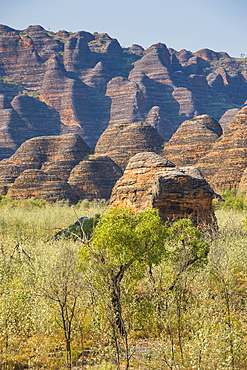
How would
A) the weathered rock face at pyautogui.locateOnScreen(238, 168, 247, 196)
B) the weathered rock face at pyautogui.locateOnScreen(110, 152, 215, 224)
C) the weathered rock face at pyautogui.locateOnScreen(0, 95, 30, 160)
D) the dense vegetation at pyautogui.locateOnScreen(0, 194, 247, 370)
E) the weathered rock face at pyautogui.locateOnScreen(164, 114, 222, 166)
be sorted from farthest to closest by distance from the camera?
the weathered rock face at pyautogui.locateOnScreen(0, 95, 30, 160) < the weathered rock face at pyautogui.locateOnScreen(164, 114, 222, 166) < the weathered rock face at pyautogui.locateOnScreen(238, 168, 247, 196) < the weathered rock face at pyautogui.locateOnScreen(110, 152, 215, 224) < the dense vegetation at pyautogui.locateOnScreen(0, 194, 247, 370)

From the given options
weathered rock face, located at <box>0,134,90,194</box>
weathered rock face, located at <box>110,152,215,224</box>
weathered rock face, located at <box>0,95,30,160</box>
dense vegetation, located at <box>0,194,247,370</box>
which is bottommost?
dense vegetation, located at <box>0,194,247,370</box>

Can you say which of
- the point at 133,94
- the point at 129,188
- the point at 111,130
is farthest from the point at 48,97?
the point at 129,188

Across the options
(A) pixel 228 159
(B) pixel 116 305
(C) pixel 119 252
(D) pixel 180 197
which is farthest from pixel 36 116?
(B) pixel 116 305

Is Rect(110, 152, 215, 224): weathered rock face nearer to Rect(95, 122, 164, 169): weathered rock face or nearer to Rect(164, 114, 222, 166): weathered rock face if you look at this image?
Rect(164, 114, 222, 166): weathered rock face

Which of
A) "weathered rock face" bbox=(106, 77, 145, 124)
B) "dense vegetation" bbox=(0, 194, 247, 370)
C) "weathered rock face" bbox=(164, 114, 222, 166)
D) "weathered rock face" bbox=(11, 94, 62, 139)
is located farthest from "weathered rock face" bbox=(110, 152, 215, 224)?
"weathered rock face" bbox=(106, 77, 145, 124)

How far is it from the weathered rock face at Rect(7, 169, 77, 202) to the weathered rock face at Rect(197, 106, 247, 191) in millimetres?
22581

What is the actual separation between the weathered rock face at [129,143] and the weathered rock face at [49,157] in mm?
5305

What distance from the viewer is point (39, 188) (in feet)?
286

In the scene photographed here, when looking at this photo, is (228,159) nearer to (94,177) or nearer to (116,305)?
(94,177)

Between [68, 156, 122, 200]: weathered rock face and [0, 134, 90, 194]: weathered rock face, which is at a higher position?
[0, 134, 90, 194]: weathered rock face

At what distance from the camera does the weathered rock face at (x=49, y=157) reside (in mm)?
99188

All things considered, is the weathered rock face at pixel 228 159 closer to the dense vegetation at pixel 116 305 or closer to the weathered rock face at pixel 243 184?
the weathered rock face at pixel 243 184

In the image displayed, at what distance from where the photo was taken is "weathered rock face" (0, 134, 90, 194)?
99188mm

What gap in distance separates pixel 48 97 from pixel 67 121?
1185cm
